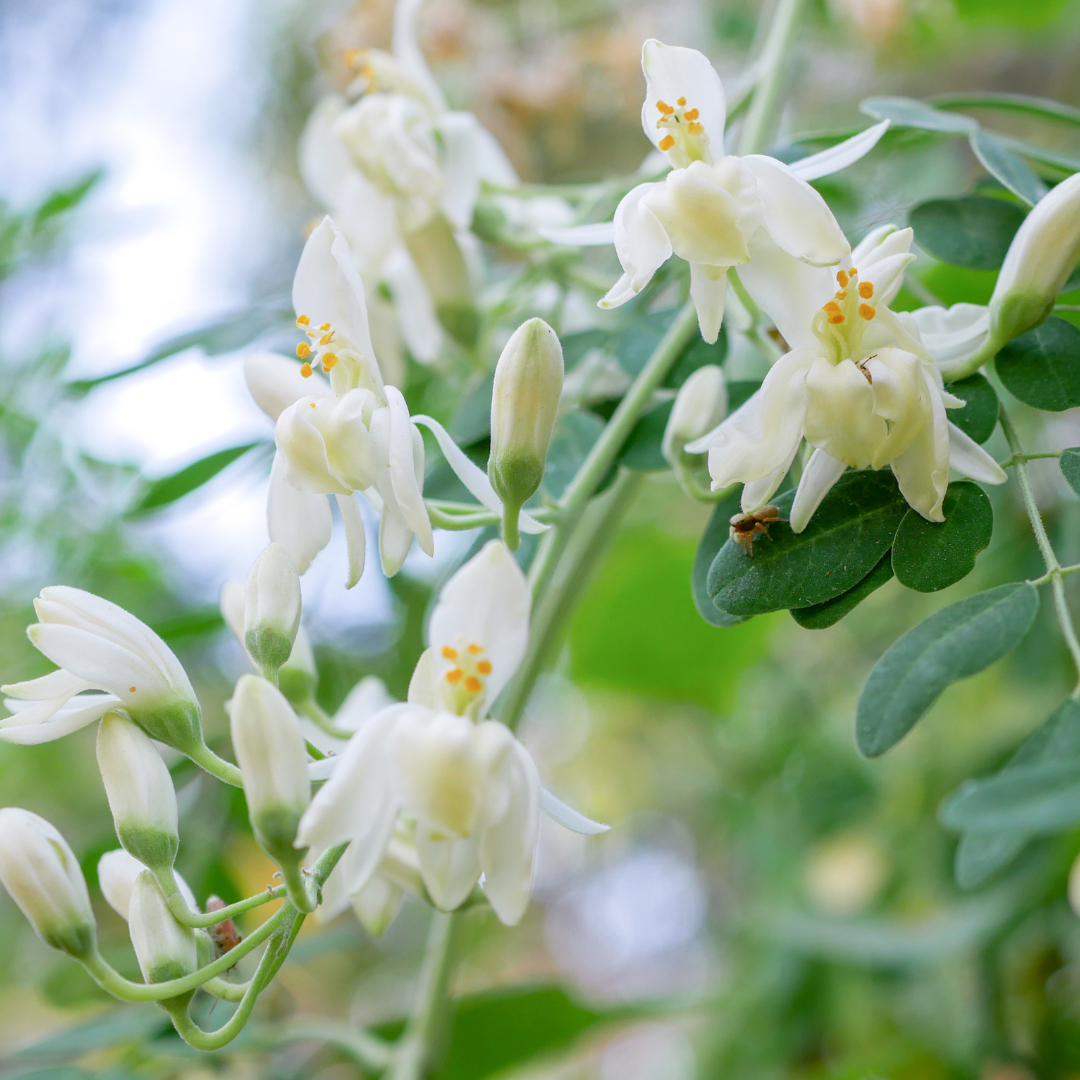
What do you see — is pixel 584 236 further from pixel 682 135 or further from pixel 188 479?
pixel 188 479

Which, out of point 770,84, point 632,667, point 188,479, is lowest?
point 632,667

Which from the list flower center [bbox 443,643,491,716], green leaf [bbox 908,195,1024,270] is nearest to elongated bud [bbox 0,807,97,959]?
flower center [bbox 443,643,491,716]

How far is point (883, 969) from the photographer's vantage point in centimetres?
77

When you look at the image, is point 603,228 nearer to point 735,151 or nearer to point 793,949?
point 735,151

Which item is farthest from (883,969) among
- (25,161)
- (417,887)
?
(25,161)

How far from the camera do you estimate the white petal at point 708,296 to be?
287 mm

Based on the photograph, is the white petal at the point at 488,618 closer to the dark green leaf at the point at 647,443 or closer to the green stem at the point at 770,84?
the dark green leaf at the point at 647,443

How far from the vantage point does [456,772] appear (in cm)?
23

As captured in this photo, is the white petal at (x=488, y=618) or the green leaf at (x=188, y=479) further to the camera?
the green leaf at (x=188, y=479)

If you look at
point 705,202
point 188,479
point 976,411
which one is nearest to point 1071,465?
point 976,411

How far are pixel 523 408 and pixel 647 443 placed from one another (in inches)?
4.3

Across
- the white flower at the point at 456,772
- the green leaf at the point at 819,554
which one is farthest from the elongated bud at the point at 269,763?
the green leaf at the point at 819,554

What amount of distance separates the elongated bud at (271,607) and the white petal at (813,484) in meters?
0.14

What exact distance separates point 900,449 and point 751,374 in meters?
0.38
